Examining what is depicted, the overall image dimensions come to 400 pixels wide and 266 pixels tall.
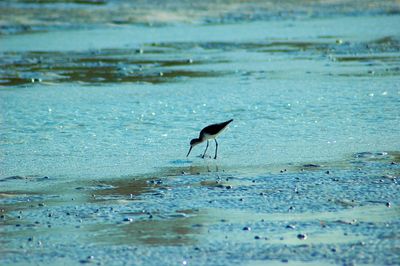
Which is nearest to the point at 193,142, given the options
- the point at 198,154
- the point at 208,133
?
the point at 208,133

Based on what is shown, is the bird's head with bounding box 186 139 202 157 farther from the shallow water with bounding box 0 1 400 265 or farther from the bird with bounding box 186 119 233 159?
the shallow water with bounding box 0 1 400 265

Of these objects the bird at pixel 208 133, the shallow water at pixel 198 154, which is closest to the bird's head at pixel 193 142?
the bird at pixel 208 133

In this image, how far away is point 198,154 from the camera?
10.9 m

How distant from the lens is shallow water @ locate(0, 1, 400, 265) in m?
6.93

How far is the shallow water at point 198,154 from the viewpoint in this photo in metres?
6.93

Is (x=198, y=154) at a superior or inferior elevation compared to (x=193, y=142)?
inferior

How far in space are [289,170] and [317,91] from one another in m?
5.88

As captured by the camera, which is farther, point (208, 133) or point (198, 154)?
point (198, 154)

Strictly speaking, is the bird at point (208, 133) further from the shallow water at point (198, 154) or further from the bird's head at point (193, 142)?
the shallow water at point (198, 154)

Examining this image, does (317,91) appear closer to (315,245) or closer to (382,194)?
(382,194)

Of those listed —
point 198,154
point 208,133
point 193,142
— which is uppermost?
point 208,133

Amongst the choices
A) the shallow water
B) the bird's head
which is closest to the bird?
the bird's head

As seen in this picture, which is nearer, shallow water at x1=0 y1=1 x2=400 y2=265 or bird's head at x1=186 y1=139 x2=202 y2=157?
shallow water at x1=0 y1=1 x2=400 y2=265

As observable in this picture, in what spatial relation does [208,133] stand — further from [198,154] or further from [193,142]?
[198,154]
